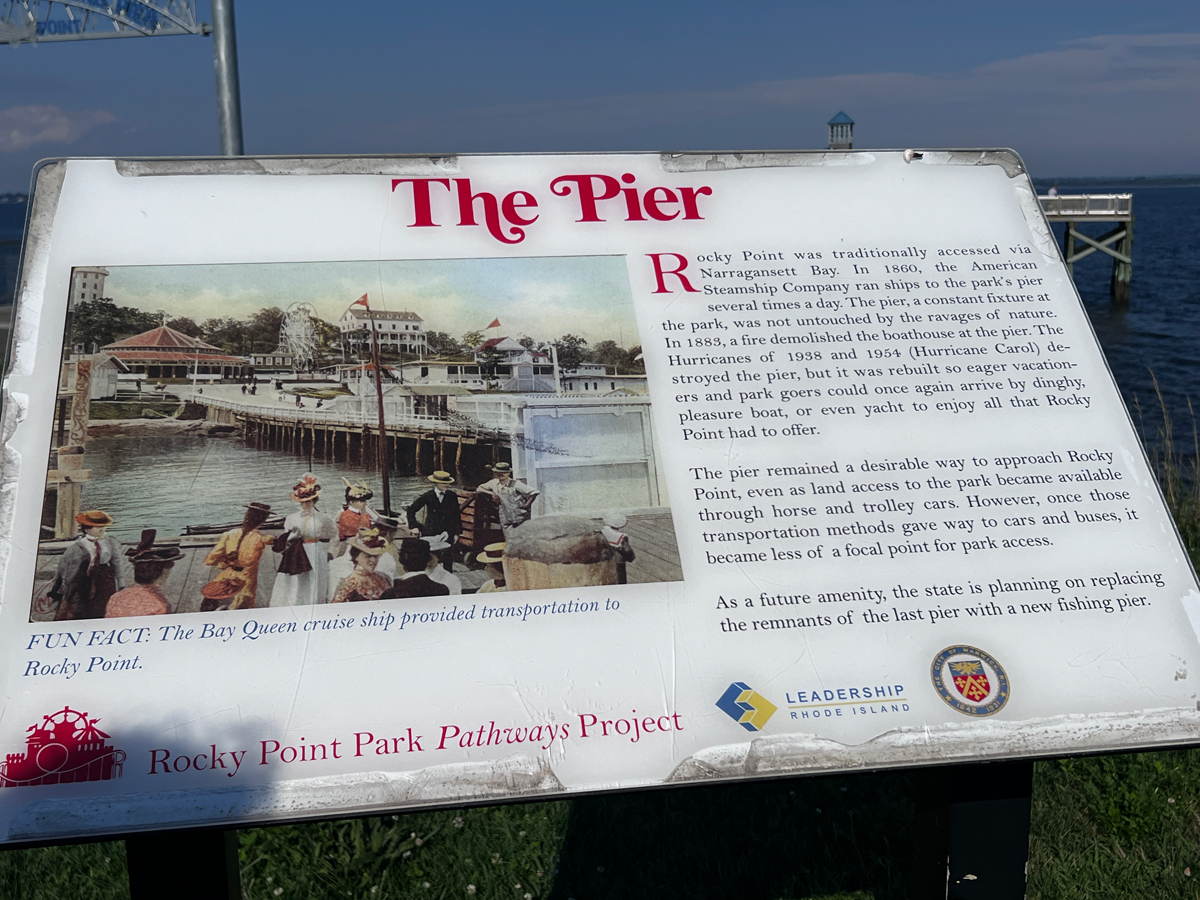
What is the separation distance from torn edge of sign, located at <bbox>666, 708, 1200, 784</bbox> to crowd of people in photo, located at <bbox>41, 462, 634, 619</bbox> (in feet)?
1.30

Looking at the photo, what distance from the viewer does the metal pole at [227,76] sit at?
4.02 m

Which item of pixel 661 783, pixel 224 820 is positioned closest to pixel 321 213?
pixel 224 820

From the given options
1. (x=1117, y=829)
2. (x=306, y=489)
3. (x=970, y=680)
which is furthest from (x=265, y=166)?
(x=1117, y=829)

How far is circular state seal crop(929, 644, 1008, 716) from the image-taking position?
161 cm

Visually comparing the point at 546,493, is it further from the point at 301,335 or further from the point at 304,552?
the point at 301,335

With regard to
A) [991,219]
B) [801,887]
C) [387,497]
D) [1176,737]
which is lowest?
[801,887]

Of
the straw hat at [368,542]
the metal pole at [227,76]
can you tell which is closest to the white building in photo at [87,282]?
the straw hat at [368,542]

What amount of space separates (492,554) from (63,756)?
724 mm

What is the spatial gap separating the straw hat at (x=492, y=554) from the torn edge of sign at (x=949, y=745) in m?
0.47

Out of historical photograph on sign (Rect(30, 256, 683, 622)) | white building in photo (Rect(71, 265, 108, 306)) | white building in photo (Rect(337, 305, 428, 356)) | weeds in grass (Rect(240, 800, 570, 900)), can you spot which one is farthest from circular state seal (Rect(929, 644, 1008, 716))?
white building in photo (Rect(71, 265, 108, 306))

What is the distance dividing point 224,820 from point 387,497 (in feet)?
1.93

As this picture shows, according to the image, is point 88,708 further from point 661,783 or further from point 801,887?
point 801,887

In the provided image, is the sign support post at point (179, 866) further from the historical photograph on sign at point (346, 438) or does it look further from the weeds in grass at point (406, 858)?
the weeds in grass at point (406, 858)

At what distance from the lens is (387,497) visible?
1.74 metres
